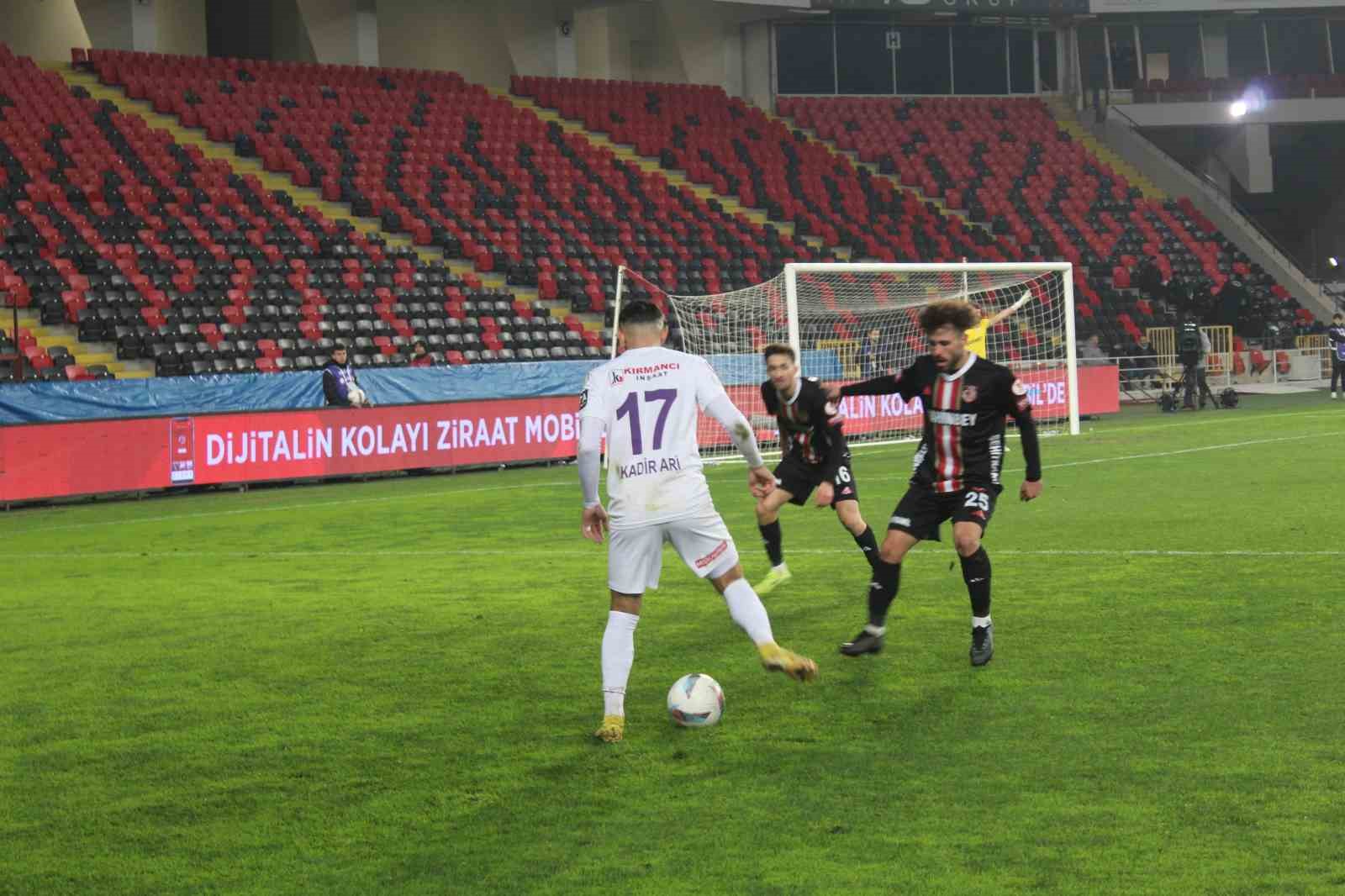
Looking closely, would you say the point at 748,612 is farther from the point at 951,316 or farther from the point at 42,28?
the point at 42,28

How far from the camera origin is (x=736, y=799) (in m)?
6.15

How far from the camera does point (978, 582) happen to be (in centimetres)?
851

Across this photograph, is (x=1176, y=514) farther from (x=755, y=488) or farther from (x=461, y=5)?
(x=461, y=5)

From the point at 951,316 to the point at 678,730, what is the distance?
8.24ft

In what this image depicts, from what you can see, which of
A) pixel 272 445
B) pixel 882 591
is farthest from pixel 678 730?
pixel 272 445

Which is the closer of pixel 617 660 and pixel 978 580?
pixel 617 660

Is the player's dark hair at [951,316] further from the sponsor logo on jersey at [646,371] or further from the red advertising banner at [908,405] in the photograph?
the red advertising banner at [908,405]

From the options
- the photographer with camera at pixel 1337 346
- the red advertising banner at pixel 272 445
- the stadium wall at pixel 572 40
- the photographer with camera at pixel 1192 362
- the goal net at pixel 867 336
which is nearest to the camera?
the red advertising banner at pixel 272 445

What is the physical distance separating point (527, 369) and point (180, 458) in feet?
19.7

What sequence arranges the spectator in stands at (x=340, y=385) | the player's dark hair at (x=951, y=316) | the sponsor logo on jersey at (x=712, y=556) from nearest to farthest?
the sponsor logo on jersey at (x=712, y=556) < the player's dark hair at (x=951, y=316) < the spectator in stands at (x=340, y=385)

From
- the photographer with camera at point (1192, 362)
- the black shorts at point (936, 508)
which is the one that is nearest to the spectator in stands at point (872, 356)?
the photographer with camera at point (1192, 362)

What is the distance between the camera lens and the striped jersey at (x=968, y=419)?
27.6 ft

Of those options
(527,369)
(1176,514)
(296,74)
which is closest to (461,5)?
(296,74)

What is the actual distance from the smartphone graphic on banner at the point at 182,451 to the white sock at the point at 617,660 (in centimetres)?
1541
